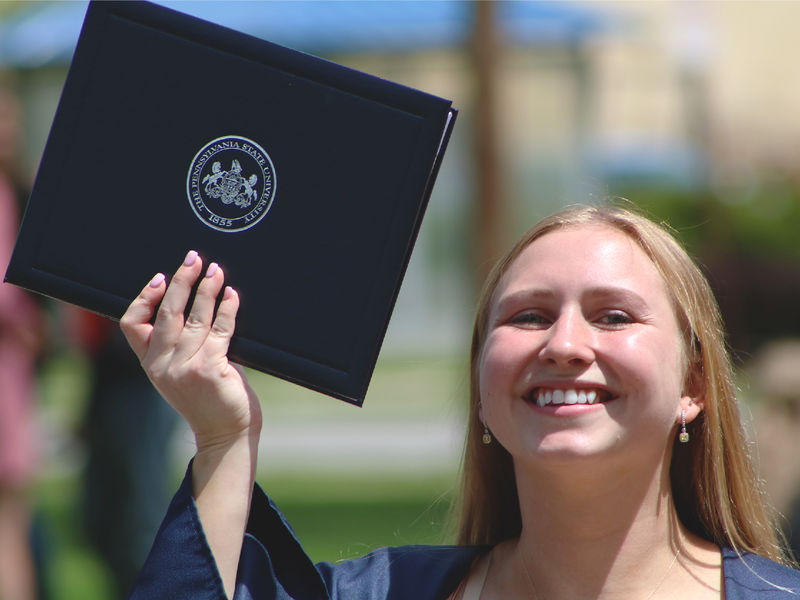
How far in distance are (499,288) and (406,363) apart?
465 inches

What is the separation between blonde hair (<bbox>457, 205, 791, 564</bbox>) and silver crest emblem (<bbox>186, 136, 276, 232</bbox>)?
538mm

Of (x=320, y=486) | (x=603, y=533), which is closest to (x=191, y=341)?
(x=603, y=533)

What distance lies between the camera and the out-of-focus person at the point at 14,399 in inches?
166

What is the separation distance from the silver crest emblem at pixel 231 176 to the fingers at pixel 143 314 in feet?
0.48

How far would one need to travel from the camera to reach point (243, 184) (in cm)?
202

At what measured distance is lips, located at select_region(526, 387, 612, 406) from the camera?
78.9 inches

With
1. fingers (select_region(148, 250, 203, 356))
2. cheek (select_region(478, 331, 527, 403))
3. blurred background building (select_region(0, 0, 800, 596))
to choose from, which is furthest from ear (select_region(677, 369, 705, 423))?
blurred background building (select_region(0, 0, 800, 596))

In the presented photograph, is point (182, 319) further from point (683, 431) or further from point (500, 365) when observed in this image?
point (683, 431)

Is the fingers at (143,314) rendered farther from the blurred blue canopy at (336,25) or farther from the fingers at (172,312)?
the blurred blue canopy at (336,25)

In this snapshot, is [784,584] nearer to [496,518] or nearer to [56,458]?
[496,518]

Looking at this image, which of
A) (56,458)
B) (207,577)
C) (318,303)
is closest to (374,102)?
(318,303)

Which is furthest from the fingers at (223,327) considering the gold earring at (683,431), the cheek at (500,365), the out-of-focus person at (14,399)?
the out-of-focus person at (14,399)

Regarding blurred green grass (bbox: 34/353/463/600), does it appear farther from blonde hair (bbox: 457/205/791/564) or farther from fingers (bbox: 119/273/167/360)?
fingers (bbox: 119/273/167/360)

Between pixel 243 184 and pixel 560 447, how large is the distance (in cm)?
71
